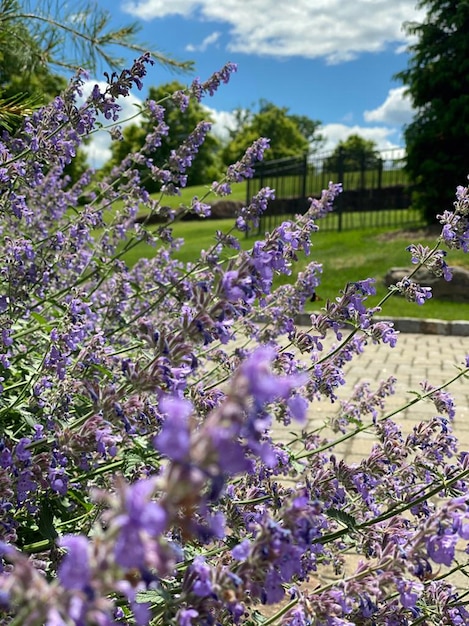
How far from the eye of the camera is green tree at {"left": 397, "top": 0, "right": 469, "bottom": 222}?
16.8m

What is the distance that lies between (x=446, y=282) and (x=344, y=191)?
1186 centimetres

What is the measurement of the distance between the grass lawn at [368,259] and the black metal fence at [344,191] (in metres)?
1.78

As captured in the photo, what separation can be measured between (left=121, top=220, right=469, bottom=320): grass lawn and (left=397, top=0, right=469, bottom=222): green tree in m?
1.53

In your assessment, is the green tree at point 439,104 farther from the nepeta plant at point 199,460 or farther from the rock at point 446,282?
the nepeta plant at point 199,460

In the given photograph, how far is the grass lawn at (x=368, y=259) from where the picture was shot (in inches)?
426

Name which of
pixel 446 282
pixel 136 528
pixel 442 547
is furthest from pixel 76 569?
pixel 446 282

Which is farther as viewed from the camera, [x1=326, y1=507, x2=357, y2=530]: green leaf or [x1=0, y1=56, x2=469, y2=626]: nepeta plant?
[x1=326, y1=507, x2=357, y2=530]: green leaf

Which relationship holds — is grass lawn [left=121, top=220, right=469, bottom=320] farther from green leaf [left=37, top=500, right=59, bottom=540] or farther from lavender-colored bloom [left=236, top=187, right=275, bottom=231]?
green leaf [left=37, top=500, right=59, bottom=540]

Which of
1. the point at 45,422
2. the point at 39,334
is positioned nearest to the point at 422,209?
the point at 39,334

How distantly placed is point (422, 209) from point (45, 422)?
16.9 metres

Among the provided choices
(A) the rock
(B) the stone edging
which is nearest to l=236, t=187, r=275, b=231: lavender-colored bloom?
(B) the stone edging

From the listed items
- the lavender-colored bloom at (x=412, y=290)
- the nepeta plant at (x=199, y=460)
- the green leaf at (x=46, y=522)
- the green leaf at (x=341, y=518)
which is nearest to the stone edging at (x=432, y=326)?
the nepeta plant at (x=199, y=460)

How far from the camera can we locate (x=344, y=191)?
2270 cm

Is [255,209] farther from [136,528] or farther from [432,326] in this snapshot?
[432,326]
